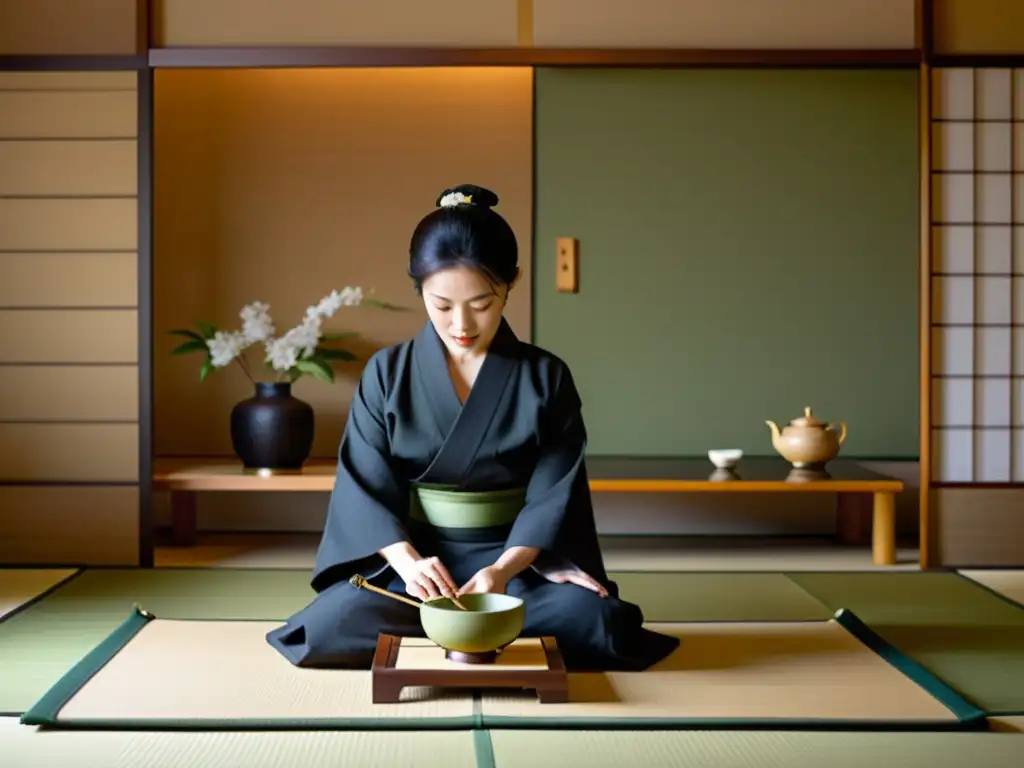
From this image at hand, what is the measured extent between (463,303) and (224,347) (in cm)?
238

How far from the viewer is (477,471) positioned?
3.12 metres

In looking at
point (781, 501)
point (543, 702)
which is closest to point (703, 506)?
point (781, 501)

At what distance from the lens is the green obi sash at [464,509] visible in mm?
3146

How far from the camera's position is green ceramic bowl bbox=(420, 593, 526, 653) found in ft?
8.84

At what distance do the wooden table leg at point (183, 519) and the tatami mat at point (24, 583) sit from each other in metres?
0.69

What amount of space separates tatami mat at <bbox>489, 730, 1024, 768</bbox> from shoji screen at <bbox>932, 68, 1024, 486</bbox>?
2.42m

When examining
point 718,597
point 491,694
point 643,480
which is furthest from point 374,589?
point 643,480

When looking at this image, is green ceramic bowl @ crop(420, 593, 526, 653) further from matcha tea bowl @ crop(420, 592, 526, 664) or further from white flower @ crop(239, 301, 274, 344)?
white flower @ crop(239, 301, 274, 344)

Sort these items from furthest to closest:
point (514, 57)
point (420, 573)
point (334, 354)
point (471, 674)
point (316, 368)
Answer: point (334, 354) → point (316, 368) → point (514, 57) → point (420, 573) → point (471, 674)

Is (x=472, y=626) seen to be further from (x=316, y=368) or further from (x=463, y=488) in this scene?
(x=316, y=368)

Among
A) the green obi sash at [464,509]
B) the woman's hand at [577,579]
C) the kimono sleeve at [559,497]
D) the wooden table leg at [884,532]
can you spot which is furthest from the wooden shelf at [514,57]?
the woman's hand at [577,579]

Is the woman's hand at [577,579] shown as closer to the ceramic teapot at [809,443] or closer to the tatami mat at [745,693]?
the tatami mat at [745,693]

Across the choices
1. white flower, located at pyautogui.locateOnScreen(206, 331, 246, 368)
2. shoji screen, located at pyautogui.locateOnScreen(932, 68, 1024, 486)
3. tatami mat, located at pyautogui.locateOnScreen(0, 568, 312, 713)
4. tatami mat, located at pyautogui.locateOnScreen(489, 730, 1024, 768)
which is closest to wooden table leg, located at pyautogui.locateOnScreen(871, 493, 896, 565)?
shoji screen, located at pyautogui.locateOnScreen(932, 68, 1024, 486)

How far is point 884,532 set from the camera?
192 inches
